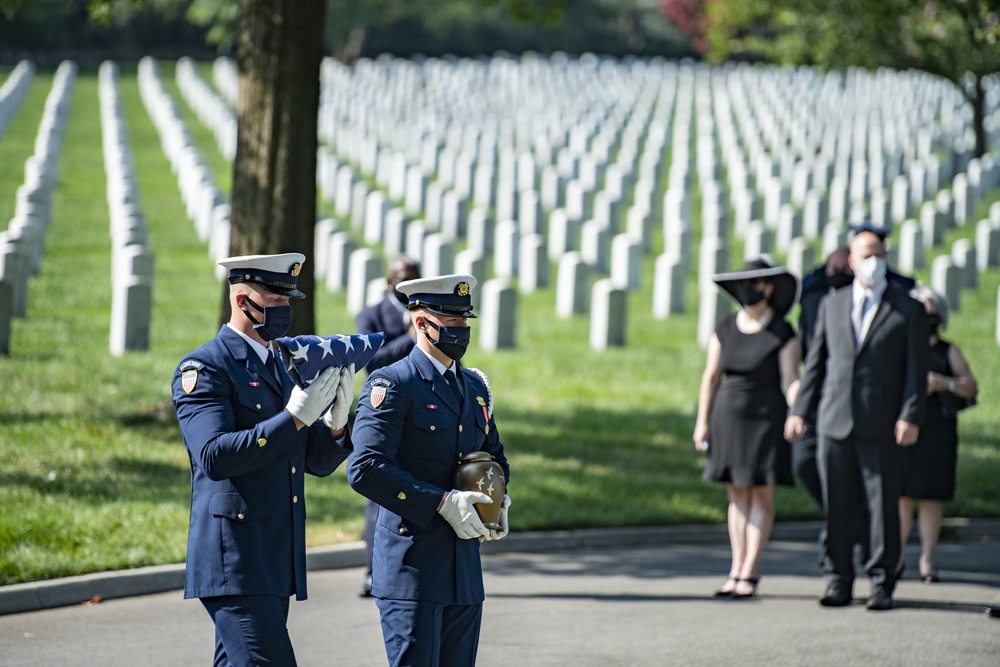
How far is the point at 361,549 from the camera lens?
8.98 m

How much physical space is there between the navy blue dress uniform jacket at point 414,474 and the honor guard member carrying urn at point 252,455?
6.1 inches

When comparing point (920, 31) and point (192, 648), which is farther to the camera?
point (920, 31)

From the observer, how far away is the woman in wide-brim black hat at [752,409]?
8305 millimetres

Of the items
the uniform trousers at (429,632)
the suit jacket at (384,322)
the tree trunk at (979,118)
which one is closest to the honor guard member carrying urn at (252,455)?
the uniform trousers at (429,632)

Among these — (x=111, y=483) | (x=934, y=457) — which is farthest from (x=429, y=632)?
(x=111, y=483)

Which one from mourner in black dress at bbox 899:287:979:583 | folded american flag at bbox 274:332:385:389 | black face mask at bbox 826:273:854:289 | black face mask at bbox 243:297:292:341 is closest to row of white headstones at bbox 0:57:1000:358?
black face mask at bbox 826:273:854:289

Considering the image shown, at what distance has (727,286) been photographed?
8.40 m

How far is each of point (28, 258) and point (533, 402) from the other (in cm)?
581

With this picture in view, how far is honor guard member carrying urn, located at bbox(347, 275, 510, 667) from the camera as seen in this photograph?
5.00 meters

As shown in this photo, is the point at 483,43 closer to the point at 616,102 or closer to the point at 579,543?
the point at 616,102

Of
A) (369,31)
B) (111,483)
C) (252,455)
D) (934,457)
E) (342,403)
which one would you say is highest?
(369,31)

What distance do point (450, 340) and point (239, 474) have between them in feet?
2.97

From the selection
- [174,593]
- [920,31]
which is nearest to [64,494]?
[174,593]

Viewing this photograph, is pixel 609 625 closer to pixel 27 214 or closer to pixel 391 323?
pixel 391 323
